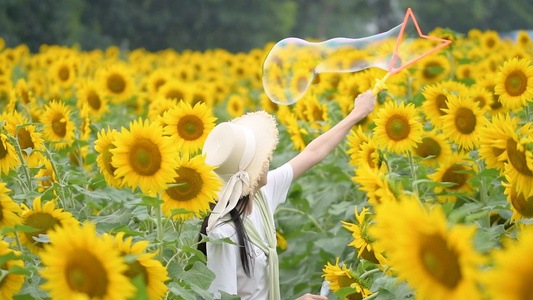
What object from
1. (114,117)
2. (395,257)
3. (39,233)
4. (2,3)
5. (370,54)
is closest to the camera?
(395,257)

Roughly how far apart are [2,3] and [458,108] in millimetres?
17457

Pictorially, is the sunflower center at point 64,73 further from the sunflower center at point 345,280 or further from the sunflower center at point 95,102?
the sunflower center at point 345,280

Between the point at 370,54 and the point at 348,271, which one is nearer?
the point at 348,271

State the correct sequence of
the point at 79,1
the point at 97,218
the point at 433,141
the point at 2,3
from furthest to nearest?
the point at 79,1
the point at 2,3
the point at 433,141
the point at 97,218

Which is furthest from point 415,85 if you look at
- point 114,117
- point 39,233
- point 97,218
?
point 39,233

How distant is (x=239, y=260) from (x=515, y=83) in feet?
4.84

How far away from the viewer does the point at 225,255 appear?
9.27ft

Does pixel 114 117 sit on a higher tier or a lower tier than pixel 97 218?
higher

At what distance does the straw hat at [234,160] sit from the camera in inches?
113

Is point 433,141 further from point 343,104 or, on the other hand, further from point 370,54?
point 343,104

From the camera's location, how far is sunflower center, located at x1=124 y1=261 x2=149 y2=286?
2117mm

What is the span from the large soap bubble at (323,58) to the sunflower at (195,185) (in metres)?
1.20

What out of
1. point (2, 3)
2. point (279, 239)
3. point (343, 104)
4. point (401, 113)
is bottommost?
point (279, 239)

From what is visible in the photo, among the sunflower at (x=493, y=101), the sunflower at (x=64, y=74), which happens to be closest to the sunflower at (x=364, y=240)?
the sunflower at (x=493, y=101)
